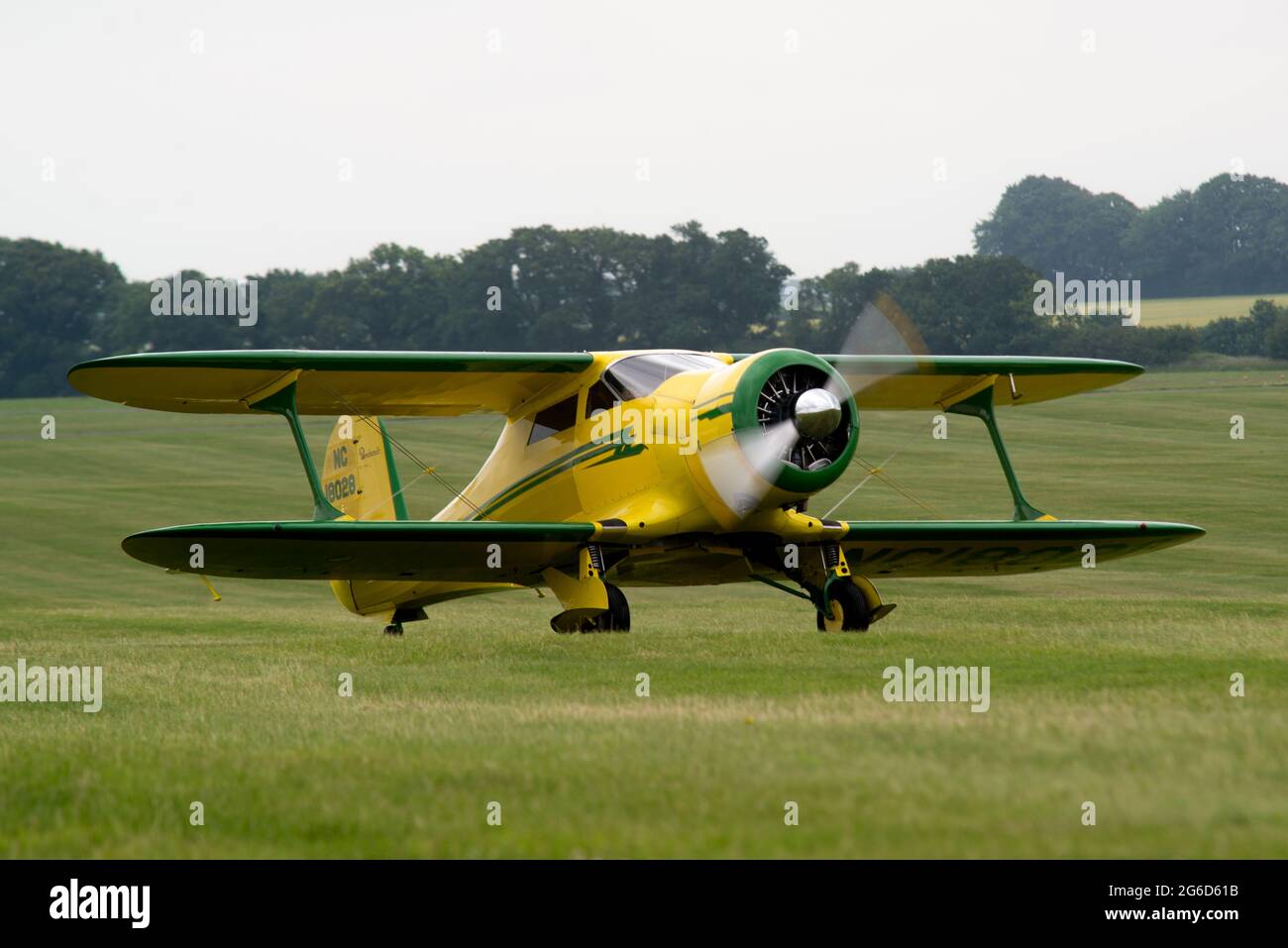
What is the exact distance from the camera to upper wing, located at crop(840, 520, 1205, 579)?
16.7 metres

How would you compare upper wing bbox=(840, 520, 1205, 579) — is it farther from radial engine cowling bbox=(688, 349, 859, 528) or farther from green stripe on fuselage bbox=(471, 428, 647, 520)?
green stripe on fuselage bbox=(471, 428, 647, 520)

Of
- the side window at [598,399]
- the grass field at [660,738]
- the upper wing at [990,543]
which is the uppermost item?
the side window at [598,399]

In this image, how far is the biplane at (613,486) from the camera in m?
15.1

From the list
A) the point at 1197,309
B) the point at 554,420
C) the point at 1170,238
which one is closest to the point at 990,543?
the point at 554,420

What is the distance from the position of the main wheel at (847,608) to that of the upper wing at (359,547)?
7.94 ft

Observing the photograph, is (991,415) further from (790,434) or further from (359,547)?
(359,547)

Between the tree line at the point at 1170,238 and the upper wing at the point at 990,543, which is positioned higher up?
the tree line at the point at 1170,238

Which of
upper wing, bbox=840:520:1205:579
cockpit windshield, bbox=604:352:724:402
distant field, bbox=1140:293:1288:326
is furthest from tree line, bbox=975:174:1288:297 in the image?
cockpit windshield, bbox=604:352:724:402

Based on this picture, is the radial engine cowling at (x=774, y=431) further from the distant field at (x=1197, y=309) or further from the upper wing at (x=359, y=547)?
the distant field at (x=1197, y=309)

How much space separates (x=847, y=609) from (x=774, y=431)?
2.21m

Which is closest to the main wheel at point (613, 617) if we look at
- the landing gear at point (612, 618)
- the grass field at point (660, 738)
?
the landing gear at point (612, 618)
